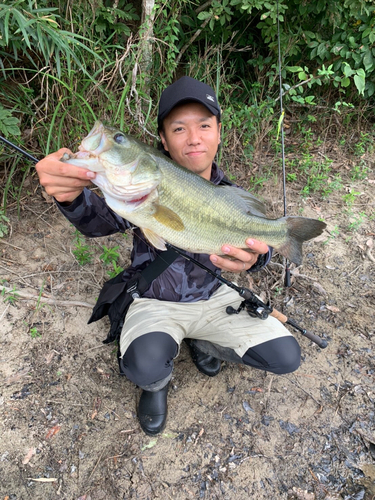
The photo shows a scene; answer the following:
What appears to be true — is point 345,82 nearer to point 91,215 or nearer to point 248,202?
point 248,202

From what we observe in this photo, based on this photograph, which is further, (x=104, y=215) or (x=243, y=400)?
(x=243, y=400)

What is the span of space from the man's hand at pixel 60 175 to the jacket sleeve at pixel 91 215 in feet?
0.66

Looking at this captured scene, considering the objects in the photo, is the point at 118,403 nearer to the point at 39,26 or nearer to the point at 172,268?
the point at 172,268

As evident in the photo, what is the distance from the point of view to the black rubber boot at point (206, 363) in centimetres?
281

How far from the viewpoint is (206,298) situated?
2.82 m

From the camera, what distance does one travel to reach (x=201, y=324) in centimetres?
274

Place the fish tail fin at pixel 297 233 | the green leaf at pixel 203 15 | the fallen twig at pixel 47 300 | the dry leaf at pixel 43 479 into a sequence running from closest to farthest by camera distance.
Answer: the dry leaf at pixel 43 479 → the fish tail fin at pixel 297 233 → the fallen twig at pixel 47 300 → the green leaf at pixel 203 15

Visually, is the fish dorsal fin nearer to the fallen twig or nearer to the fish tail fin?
the fish tail fin

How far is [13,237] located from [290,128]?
15.3 ft

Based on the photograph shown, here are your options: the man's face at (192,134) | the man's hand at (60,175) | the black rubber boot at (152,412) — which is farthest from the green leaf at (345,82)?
the black rubber boot at (152,412)

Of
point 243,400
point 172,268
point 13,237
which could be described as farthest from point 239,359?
point 13,237

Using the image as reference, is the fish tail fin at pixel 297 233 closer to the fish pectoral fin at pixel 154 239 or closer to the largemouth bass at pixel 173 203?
the largemouth bass at pixel 173 203

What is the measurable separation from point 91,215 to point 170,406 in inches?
65.1

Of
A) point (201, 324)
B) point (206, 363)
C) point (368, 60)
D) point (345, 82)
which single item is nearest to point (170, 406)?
point (206, 363)
